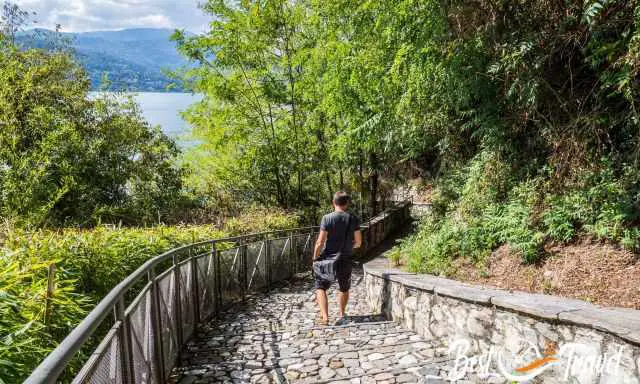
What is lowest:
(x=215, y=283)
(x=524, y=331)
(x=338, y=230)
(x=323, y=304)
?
(x=323, y=304)

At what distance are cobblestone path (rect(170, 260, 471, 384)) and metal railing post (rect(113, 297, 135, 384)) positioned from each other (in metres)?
1.41

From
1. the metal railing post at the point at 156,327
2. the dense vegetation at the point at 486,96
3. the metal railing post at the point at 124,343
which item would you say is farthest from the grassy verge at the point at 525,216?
the metal railing post at the point at 124,343

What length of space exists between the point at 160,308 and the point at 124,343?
4.32 ft

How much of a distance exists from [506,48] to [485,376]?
3958mm

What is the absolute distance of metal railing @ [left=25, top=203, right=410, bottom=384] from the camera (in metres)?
1.88

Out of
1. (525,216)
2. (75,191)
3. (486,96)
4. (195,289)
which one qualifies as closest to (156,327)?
(195,289)

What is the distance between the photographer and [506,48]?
551 cm

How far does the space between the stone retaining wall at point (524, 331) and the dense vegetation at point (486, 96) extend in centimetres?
112

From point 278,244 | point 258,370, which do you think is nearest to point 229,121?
point 278,244

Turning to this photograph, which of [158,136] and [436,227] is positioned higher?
[158,136]

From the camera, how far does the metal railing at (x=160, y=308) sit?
1.88 m

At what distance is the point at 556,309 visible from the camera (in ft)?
10.8

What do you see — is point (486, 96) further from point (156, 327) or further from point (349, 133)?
point (156, 327)

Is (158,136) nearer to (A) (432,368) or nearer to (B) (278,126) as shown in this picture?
(B) (278,126)
